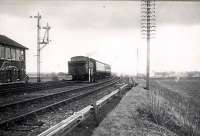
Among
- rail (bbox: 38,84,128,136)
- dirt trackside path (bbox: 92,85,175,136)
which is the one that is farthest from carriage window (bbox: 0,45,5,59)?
rail (bbox: 38,84,128,136)

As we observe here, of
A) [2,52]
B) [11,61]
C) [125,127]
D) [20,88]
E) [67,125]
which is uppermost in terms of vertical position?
[2,52]

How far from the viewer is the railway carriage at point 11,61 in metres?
33.4

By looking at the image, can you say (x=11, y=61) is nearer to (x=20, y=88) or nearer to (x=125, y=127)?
(x=20, y=88)

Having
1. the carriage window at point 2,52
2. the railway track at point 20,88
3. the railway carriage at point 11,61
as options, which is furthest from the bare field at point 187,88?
the carriage window at point 2,52

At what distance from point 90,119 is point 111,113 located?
5.73 ft

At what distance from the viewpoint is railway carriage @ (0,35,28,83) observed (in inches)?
1314

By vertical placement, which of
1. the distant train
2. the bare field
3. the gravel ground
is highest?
the distant train

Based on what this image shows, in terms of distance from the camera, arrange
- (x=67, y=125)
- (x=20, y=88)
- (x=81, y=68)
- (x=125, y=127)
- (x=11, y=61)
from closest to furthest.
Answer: (x=67, y=125)
(x=125, y=127)
(x=20, y=88)
(x=11, y=61)
(x=81, y=68)

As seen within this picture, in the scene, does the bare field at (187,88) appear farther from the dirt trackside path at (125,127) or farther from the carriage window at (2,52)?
the carriage window at (2,52)

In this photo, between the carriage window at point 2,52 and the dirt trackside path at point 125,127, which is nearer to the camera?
the dirt trackside path at point 125,127

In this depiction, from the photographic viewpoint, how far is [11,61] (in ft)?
118

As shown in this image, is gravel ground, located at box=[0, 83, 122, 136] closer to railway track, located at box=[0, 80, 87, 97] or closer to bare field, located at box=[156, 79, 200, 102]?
railway track, located at box=[0, 80, 87, 97]

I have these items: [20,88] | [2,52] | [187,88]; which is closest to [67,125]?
[20,88]

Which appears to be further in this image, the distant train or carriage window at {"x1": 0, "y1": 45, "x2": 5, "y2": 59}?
the distant train
